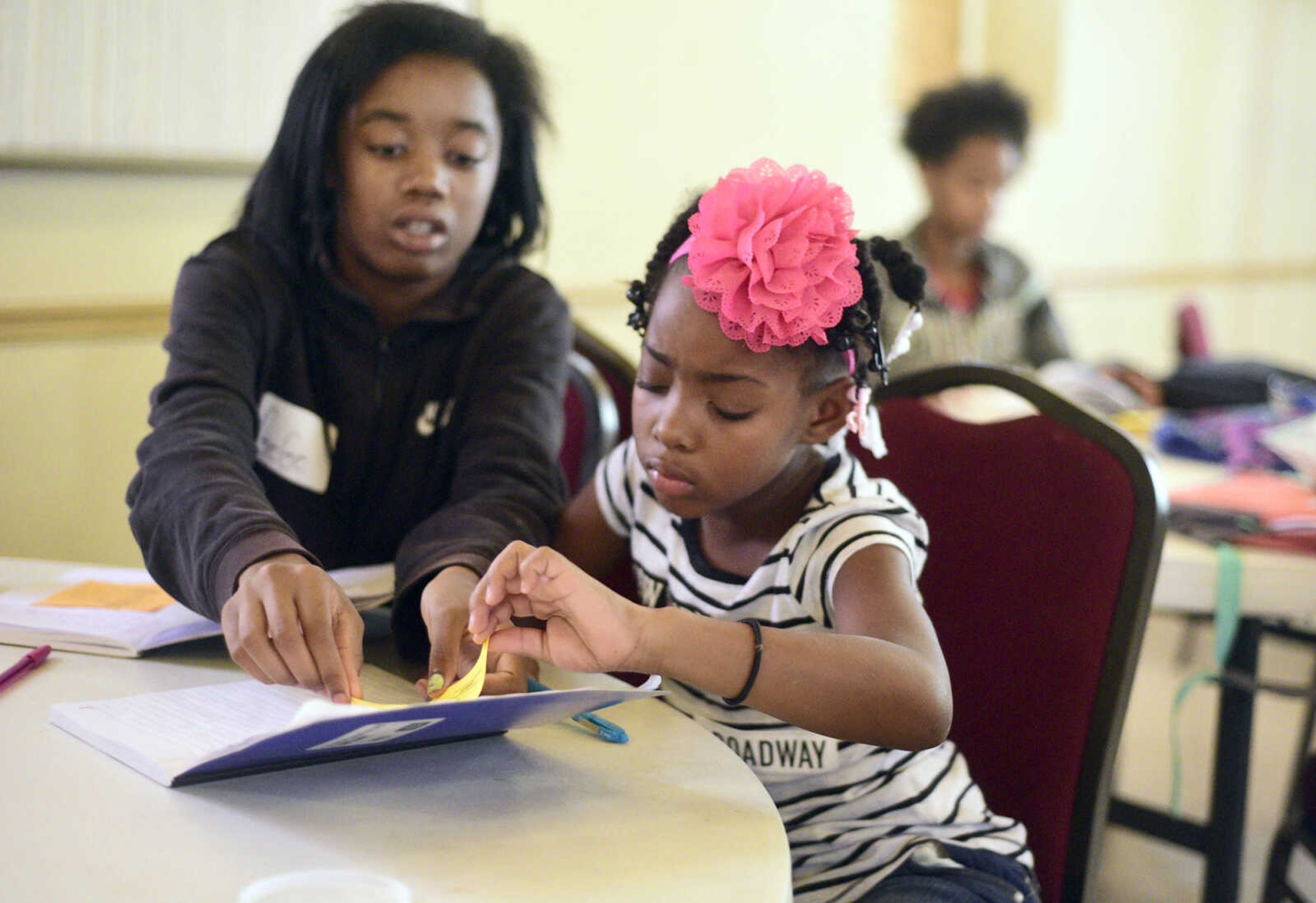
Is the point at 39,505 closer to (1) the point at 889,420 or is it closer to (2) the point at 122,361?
(2) the point at 122,361

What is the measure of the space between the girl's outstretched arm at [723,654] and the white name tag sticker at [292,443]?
549mm

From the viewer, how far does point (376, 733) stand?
0.74 m

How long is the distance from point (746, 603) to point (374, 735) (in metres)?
0.43

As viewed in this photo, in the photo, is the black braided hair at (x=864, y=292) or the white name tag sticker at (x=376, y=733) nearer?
the white name tag sticker at (x=376, y=733)

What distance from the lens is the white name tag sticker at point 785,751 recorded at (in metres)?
1.04

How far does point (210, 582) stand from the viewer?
3.25 feet

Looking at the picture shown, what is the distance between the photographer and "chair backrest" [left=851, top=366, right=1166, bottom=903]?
43.5 inches

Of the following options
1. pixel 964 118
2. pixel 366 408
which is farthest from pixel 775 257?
pixel 964 118

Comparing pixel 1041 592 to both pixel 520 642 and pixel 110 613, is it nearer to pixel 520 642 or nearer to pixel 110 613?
pixel 520 642

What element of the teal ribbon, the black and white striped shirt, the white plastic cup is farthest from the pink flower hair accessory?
the teal ribbon

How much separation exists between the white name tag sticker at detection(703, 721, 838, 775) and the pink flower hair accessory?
1.09 feet

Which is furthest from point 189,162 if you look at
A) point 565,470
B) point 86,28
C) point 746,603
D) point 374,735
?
point 374,735

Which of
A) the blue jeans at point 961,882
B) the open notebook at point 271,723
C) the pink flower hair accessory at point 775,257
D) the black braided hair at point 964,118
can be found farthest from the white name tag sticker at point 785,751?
the black braided hair at point 964,118

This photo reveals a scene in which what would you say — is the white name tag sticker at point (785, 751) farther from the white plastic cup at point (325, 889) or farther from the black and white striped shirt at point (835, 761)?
the white plastic cup at point (325, 889)
